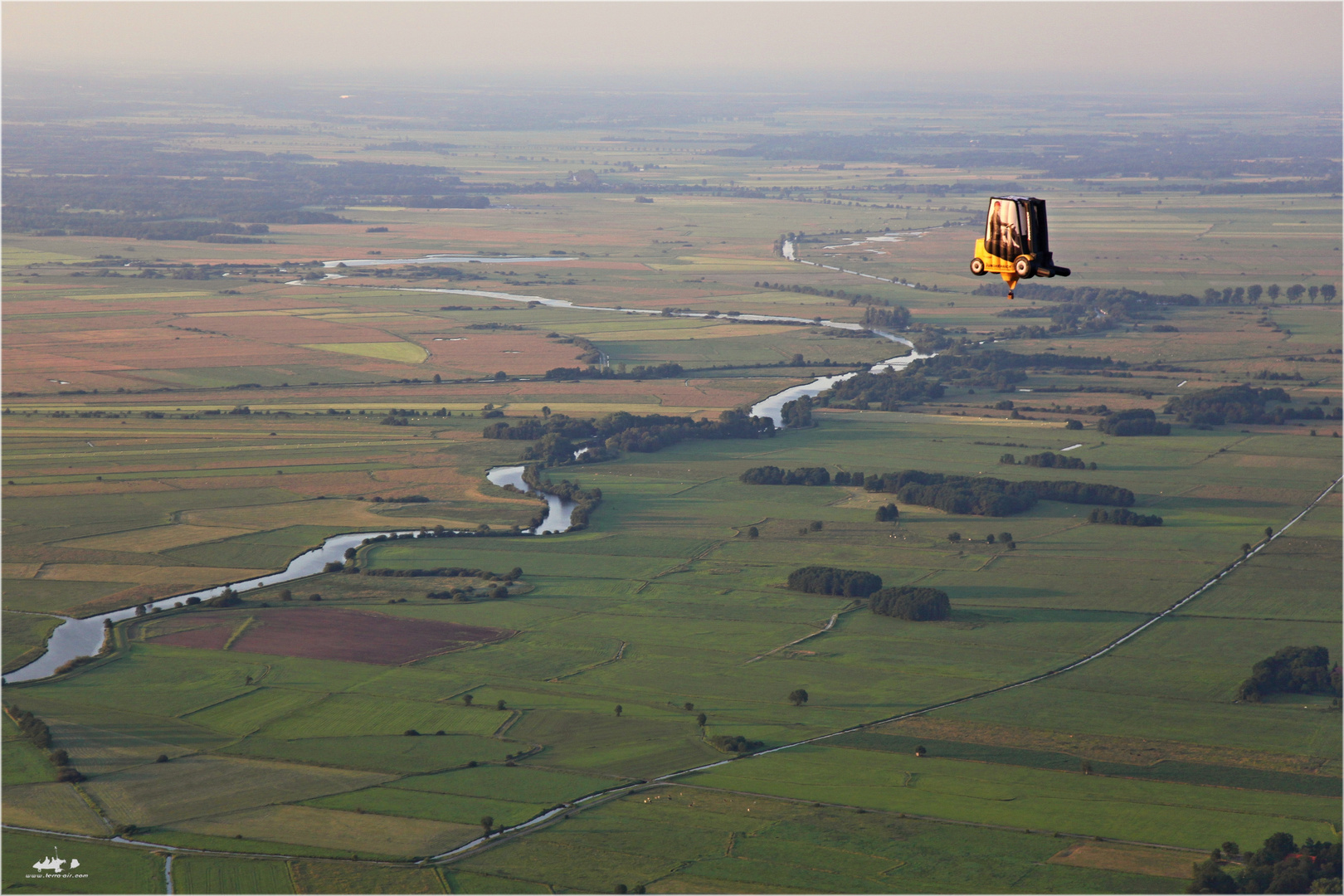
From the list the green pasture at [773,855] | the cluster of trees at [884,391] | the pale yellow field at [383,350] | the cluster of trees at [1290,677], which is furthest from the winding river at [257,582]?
the cluster of trees at [1290,677]

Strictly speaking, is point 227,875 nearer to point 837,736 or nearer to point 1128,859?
point 837,736

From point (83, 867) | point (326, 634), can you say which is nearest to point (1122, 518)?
point (326, 634)

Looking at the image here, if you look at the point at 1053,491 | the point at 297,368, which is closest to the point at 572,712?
the point at 1053,491

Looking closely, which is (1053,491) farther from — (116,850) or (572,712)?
(116,850)

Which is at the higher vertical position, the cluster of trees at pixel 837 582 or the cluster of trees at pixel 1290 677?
the cluster of trees at pixel 837 582

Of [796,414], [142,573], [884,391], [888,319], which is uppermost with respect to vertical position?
[888,319]

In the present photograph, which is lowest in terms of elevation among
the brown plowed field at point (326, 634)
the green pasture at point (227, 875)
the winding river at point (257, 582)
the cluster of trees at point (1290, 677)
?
the cluster of trees at point (1290, 677)

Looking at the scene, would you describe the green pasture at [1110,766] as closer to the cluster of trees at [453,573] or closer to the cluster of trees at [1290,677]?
the cluster of trees at [1290,677]
